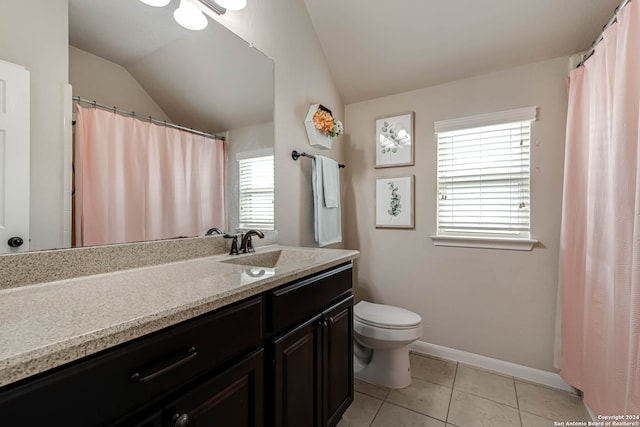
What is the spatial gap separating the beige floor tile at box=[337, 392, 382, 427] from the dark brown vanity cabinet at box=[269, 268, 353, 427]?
0.19 m

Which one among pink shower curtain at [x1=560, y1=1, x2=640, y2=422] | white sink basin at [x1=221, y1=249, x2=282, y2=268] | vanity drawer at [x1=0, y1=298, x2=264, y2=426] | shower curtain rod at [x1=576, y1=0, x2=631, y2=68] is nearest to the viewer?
vanity drawer at [x1=0, y1=298, x2=264, y2=426]

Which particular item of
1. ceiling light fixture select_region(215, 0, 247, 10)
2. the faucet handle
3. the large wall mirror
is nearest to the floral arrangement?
the large wall mirror

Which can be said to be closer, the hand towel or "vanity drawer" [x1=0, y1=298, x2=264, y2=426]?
"vanity drawer" [x1=0, y1=298, x2=264, y2=426]

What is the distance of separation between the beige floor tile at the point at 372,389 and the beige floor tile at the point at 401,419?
0.39 ft

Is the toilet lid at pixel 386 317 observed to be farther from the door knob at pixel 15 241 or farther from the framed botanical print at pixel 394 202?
the door knob at pixel 15 241

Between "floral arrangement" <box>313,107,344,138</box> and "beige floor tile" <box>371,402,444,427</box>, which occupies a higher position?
"floral arrangement" <box>313,107,344,138</box>

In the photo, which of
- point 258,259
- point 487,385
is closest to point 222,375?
point 258,259

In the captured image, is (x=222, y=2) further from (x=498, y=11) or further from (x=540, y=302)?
(x=540, y=302)

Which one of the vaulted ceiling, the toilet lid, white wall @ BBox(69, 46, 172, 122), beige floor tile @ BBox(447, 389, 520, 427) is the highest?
the vaulted ceiling

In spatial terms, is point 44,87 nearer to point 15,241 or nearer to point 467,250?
point 15,241

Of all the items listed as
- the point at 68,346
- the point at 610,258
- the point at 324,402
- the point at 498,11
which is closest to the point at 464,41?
the point at 498,11

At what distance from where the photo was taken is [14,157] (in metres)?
0.83

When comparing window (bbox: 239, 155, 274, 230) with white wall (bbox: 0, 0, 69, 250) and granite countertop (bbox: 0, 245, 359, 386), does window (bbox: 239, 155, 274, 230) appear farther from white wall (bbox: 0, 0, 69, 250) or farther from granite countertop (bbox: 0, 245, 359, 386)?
white wall (bbox: 0, 0, 69, 250)

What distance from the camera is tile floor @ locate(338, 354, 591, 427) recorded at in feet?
5.12
